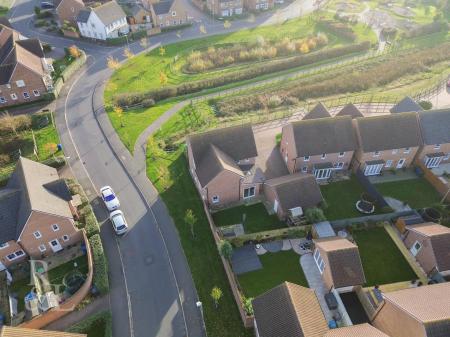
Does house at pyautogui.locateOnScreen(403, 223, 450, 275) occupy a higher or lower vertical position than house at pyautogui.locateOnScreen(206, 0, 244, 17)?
lower

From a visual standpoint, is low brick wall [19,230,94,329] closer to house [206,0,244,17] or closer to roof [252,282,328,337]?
roof [252,282,328,337]

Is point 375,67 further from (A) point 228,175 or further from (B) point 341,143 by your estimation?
(A) point 228,175

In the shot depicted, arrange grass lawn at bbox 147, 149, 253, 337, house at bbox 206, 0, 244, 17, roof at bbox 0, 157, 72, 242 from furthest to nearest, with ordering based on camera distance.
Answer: house at bbox 206, 0, 244, 17
roof at bbox 0, 157, 72, 242
grass lawn at bbox 147, 149, 253, 337

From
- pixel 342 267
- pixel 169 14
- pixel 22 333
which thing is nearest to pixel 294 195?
pixel 342 267

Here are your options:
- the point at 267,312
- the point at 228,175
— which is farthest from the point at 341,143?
the point at 267,312

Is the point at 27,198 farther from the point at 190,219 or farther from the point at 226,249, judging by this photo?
the point at 226,249

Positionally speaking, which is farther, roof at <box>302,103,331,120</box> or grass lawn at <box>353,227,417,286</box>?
roof at <box>302,103,331,120</box>

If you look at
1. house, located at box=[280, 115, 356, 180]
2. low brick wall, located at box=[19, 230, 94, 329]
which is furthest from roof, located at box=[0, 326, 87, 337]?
house, located at box=[280, 115, 356, 180]
